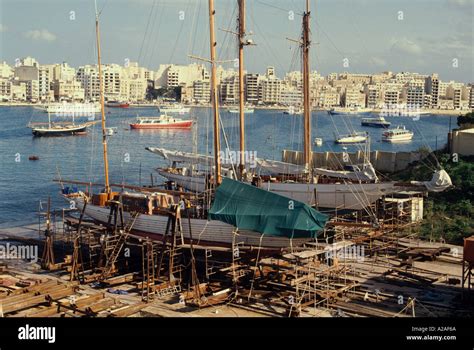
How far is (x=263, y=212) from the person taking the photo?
1825 cm

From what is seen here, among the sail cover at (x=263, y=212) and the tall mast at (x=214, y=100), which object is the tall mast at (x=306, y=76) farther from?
the sail cover at (x=263, y=212)

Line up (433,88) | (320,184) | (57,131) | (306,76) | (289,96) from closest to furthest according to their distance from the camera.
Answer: (320,184) → (306,76) → (57,131) → (289,96) → (433,88)

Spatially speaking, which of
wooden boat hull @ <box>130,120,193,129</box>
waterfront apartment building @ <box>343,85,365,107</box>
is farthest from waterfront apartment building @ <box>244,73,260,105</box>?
wooden boat hull @ <box>130,120,193,129</box>

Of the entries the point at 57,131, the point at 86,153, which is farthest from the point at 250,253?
the point at 57,131

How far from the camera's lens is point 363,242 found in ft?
71.9

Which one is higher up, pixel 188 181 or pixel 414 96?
pixel 414 96

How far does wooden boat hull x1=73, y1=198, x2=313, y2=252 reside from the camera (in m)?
18.6

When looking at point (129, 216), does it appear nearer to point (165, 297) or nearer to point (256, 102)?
point (165, 297)

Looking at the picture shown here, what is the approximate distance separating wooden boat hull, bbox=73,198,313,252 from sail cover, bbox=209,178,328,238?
38 cm

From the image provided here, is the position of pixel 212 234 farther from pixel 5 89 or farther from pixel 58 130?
pixel 5 89

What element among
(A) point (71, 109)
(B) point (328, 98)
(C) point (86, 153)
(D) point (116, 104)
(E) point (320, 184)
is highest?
(B) point (328, 98)

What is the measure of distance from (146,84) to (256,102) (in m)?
37.9

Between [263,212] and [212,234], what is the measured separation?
209cm
